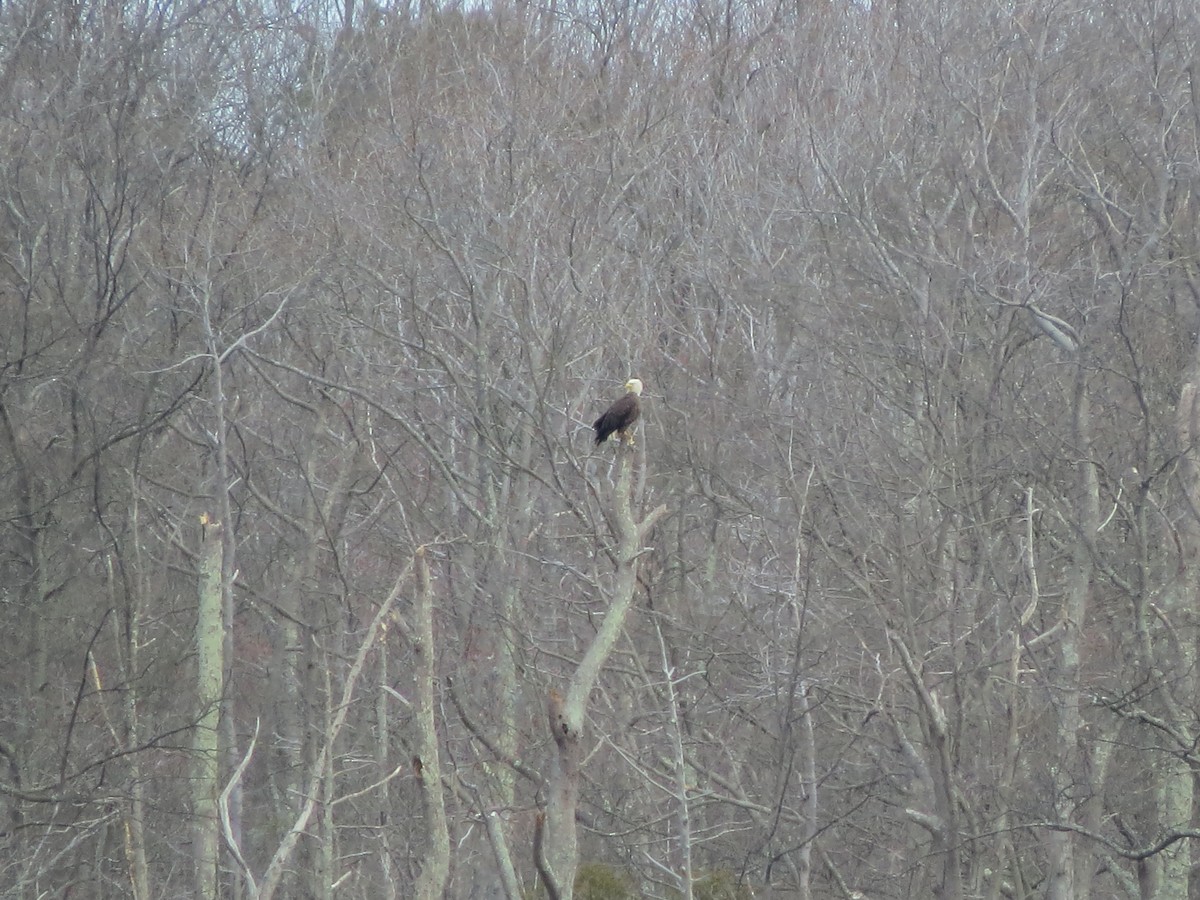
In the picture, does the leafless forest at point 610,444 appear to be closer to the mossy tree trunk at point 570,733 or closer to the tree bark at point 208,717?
the tree bark at point 208,717

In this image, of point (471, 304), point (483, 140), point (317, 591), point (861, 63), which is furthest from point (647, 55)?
point (317, 591)

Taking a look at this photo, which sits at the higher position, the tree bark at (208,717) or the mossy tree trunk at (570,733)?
the tree bark at (208,717)

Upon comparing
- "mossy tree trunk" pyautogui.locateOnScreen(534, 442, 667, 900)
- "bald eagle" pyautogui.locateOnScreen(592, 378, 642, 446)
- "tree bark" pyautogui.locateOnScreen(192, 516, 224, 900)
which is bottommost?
"mossy tree trunk" pyautogui.locateOnScreen(534, 442, 667, 900)

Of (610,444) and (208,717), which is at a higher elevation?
(610,444)

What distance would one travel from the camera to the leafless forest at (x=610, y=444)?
10.6 metres

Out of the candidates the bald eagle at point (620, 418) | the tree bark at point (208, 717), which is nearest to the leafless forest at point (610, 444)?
the tree bark at point (208, 717)

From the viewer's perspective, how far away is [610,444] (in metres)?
11.5

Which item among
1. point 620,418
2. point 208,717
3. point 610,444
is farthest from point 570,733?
point 208,717

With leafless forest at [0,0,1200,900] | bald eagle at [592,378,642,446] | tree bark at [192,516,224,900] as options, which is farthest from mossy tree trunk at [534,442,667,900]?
tree bark at [192,516,224,900]

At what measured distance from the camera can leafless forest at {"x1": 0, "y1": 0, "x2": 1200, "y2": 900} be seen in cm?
1063

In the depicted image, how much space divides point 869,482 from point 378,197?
5.82m

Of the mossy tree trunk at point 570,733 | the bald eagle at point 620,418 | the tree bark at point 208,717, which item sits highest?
the bald eagle at point 620,418

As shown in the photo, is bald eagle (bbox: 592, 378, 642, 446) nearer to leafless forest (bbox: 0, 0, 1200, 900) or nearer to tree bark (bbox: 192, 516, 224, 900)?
leafless forest (bbox: 0, 0, 1200, 900)

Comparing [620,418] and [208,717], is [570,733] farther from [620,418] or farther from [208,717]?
[208,717]
